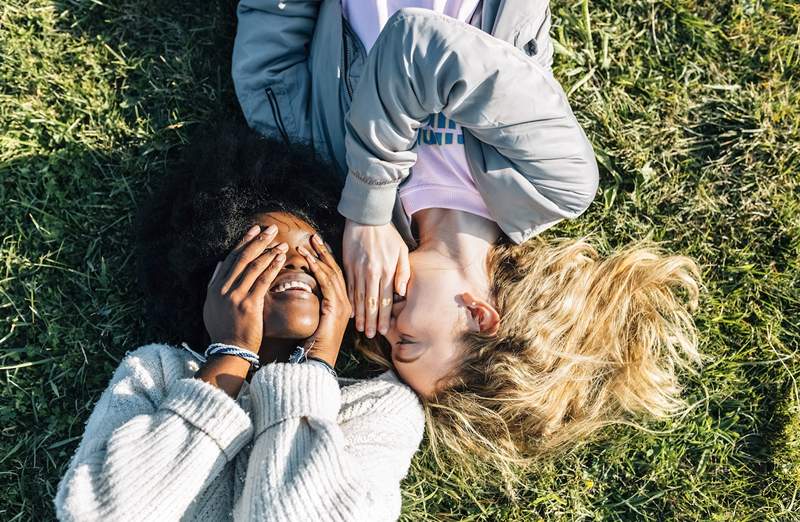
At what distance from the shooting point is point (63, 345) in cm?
337

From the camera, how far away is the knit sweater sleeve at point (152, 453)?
Answer: 2.55 m

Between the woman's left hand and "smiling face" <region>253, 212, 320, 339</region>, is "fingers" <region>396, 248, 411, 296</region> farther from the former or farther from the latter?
"smiling face" <region>253, 212, 320, 339</region>

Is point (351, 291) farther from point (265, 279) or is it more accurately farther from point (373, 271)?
point (265, 279)

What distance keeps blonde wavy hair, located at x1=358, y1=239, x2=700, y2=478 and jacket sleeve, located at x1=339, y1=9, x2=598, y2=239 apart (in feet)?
1.20

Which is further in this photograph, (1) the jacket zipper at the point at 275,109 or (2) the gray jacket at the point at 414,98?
(1) the jacket zipper at the point at 275,109

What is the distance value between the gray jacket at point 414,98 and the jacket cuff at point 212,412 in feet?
2.95

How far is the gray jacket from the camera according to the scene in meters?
2.78

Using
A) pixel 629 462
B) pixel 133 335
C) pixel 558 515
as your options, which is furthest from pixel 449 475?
pixel 133 335

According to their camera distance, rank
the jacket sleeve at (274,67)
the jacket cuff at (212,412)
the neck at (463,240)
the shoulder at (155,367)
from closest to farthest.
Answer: the jacket cuff at (212,412)
the shoulder at (155,367)
the neck at (463,240)
the jacket sleeve at (274,67)

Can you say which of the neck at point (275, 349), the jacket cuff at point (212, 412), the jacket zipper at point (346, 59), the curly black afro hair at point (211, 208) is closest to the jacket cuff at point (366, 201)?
the curly black afro hair at point (211, 208)

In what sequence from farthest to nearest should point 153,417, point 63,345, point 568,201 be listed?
point 63,345
point 568,201
point 153,417

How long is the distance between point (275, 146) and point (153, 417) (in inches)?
48.0

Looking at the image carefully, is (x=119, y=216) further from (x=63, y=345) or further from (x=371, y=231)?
(x=371, y=231)

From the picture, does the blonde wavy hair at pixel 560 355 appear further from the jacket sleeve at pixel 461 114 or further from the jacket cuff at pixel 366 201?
the jacket cuff at pixel 366 201
